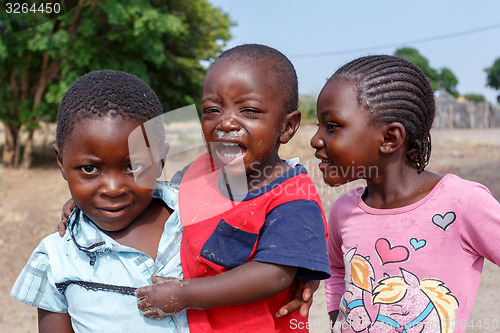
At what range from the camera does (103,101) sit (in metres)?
1.47

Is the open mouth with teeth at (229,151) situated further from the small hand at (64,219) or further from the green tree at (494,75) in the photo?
the green tree at (494,75)

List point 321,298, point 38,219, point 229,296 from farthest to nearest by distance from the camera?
point 38,219 → point 321,298 → point 229,296

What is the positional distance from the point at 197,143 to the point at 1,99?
10.9 m

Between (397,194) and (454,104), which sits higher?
(397,194)

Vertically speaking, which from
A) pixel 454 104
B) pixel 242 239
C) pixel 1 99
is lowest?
pixel 454 104

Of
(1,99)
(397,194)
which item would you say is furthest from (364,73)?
(1,99)

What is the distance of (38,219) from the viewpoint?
25.3 ft

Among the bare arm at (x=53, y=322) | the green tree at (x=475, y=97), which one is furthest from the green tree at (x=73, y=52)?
the green tree at (x=475, y=97)

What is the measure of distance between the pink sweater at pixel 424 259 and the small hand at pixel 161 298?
2.47 feet

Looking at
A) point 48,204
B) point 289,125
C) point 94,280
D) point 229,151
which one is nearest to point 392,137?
point 289,125

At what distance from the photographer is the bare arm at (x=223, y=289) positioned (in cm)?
134

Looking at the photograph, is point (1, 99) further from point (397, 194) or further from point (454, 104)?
point (454, 104)

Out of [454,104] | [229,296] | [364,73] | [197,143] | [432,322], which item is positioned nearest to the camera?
[229,296]

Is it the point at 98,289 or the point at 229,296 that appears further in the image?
the point at 98,289
